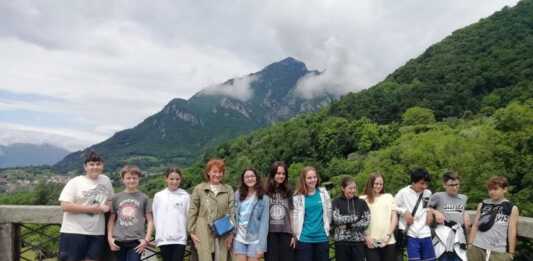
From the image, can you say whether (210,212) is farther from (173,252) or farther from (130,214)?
(130,214)

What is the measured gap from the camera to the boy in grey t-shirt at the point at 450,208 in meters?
5.34

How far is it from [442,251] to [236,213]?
251 cm

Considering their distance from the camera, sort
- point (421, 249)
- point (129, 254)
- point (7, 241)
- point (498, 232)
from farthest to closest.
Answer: point (7, 241) < point (421, 249) < point (129, 254) < point (498, 232)

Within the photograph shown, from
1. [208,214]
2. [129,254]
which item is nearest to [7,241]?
[129,254]

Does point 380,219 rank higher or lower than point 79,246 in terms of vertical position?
higher

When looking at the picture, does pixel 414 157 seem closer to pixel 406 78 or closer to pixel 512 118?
pixel 512 118

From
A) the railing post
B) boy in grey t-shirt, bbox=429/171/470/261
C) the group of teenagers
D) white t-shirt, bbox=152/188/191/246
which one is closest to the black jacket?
the group of teenagers

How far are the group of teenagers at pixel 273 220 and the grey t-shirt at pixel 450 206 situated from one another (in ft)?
0.04

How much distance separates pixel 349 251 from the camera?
541cm

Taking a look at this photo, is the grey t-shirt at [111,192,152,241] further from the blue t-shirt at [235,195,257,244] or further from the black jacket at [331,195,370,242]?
the black jacket at [331,195,370,242]

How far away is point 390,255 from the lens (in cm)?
549

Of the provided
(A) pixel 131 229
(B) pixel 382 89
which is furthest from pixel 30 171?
(A) pixel 131 229

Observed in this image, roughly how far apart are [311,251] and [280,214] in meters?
0.57

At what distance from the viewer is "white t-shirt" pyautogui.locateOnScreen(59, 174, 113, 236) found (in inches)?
201
